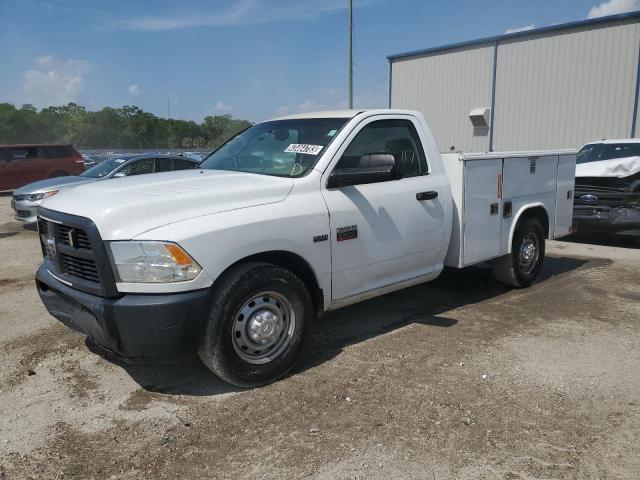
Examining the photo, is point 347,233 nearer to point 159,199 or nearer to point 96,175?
point 159,199

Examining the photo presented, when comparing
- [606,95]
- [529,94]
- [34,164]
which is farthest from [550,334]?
[34,164]

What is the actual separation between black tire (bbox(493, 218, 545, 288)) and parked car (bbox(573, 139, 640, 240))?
2850 millimetres

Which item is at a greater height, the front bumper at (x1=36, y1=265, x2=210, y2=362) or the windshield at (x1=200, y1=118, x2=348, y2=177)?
the windshield at (x1=200, y1=118, x2=348, y2=177)

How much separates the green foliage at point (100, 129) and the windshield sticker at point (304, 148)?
45042 millimetres

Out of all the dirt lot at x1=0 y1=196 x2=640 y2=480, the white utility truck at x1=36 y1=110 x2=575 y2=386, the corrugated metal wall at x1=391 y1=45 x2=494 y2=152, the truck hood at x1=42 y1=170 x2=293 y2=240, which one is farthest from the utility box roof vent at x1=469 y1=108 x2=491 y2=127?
the truck hood at x1=42 y1=170 x2=293 y2=240

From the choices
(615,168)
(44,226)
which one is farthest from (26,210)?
(615,168)

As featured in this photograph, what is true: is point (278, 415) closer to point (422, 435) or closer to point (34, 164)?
point (422, 435)

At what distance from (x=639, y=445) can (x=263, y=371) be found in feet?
7.67

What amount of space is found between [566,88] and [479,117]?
3.10m

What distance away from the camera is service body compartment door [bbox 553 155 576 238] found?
6.78 m

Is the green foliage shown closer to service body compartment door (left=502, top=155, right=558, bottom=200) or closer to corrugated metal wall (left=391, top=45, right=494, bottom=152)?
corrugated metal wall (left=391, top=45, right=494, bottom=152)

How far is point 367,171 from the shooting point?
169 inches

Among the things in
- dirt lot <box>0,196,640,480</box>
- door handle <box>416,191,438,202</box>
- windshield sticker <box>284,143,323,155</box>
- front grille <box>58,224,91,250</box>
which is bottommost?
dirt lot <box>0,196,640,480</box>

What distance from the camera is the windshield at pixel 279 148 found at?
435 centimetres
